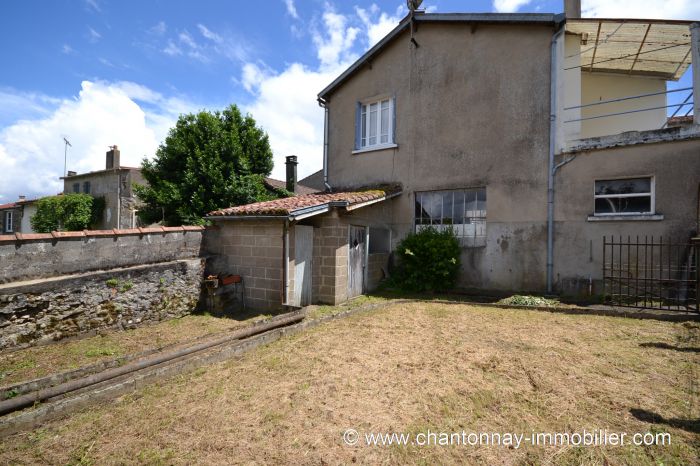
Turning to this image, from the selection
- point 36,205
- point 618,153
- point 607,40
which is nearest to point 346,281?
point 618,153

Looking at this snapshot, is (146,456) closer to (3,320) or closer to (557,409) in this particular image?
(557,409)

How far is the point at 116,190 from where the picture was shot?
84.8 feet

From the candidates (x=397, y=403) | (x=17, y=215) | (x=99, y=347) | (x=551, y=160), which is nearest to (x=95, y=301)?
(x=99, y=347)

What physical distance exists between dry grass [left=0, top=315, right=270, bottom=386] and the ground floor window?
649 cm

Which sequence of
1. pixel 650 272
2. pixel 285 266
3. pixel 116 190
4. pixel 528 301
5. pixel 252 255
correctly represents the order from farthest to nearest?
pixel 116 190
pixel 252 255
pixel 528 301
pixel 285 266
pixel 650 272

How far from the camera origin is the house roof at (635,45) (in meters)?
8.95

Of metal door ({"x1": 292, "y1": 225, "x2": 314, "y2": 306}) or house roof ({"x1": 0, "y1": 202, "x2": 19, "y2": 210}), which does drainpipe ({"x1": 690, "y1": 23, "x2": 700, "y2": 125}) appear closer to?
metal door ({"x1": 292, "y1": 225, "x2": 314, "y2": 306})

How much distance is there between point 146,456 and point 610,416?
170 inches

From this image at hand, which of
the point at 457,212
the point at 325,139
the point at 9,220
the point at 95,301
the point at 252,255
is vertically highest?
the point at 325,139

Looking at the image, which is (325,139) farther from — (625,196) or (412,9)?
(625,196)

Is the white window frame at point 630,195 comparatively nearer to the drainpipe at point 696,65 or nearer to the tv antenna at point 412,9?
the drainpipe at point 696,65

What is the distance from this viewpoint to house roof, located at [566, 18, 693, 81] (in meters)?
8.95

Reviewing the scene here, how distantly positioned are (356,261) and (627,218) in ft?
22.8

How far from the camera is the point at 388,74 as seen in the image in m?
12.0
